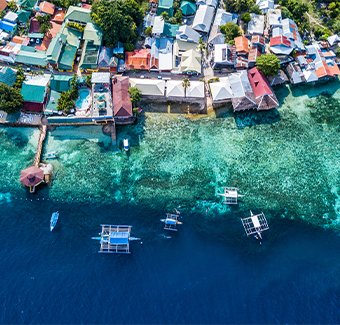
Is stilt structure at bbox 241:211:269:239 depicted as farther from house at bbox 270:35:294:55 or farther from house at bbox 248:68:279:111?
house at bbox 270:35:294:55

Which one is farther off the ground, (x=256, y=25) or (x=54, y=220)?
(x=256, y=25)

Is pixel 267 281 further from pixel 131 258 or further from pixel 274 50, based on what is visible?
pixel 274 50

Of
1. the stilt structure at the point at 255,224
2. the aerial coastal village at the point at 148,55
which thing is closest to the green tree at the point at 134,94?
the aerial coastal village at the point at 148,55

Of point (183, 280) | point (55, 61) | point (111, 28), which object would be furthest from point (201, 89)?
point (183, 280)

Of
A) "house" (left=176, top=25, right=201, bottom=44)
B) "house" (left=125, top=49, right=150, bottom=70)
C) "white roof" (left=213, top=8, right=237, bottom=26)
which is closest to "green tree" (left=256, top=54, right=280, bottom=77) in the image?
Result: "white roof" (left=213, top=8, right=237, bottom=26)

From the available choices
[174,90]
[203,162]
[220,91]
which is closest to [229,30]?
[220,91]

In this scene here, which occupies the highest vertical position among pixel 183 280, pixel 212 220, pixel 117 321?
pixel 212 220

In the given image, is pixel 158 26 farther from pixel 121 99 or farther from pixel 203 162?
pixel 203 162
